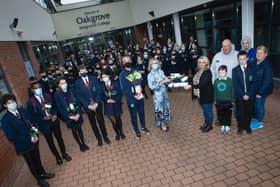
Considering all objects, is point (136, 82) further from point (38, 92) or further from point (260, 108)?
point (260, 108)

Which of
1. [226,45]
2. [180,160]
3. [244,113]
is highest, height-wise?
[226,45]

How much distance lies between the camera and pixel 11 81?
569cm

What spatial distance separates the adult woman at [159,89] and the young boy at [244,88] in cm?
144

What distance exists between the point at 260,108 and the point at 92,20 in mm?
15656

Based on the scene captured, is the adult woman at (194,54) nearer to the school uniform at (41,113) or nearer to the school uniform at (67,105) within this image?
the school uniform at (67,105)

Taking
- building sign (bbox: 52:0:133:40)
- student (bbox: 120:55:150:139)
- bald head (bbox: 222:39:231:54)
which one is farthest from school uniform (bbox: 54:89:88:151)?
building sign (bbox: 52:0:133:40)

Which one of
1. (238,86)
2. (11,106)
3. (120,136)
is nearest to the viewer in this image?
(11,106)

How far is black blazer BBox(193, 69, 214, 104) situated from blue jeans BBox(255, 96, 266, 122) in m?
0.97

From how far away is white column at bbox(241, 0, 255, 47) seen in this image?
625cm

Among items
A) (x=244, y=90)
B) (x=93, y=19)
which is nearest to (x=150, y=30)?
(x=93, y=19)

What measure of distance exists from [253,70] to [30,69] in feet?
26.4

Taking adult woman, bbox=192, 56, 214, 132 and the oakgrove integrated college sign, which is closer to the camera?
adult woman, bbox=192, 56, 214, 132

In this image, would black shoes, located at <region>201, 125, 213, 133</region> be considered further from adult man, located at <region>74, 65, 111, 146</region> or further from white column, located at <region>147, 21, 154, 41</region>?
white column, located at <region>147, 21, 154, 41</region>

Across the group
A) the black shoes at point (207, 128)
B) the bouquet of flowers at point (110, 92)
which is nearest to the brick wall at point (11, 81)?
the bouquet of flowers at point (110, 92)
